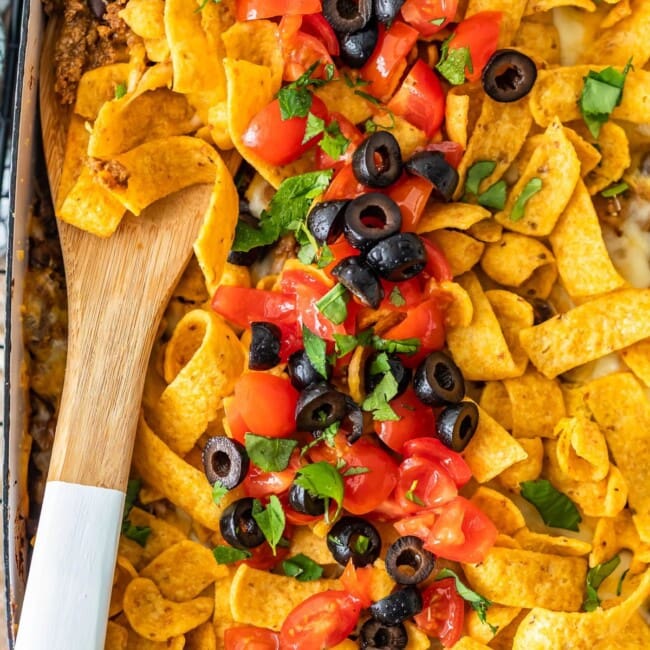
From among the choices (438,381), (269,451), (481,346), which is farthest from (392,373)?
(269,451)

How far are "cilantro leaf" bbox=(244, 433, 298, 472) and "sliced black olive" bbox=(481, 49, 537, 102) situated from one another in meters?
1.60

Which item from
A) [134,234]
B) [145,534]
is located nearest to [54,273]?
[134,234]

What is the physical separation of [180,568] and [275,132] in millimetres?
1789

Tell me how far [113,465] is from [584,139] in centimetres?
235

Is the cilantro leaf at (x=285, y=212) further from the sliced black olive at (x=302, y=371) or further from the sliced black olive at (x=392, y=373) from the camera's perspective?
the sliced black olive at (x=392, y=373)

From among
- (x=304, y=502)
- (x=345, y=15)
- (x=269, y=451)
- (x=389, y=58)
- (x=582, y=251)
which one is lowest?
(x=304, y=502)

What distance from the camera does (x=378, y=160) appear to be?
12.5 ft

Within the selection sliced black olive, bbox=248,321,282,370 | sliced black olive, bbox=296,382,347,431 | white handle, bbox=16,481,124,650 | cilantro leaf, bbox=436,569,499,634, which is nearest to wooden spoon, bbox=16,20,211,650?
white handle, bbox=16,481,124,650

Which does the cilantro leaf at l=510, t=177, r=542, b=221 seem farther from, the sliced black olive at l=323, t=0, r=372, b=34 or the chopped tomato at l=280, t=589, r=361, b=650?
the chopped tomato at l=280, t=589, r=361, b=650

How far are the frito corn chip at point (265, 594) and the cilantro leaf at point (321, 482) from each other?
1.46 feet

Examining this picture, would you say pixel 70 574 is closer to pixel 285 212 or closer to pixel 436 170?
pixel 285 212

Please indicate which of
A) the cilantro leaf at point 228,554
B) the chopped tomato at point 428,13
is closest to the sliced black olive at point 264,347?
the cilantro leaf at point 228,554

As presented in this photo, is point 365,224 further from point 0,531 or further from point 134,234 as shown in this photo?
point 0,531

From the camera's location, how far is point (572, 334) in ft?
12.9
